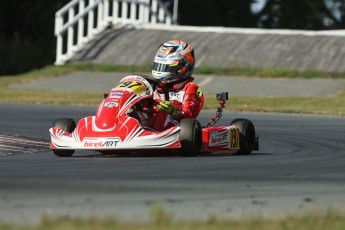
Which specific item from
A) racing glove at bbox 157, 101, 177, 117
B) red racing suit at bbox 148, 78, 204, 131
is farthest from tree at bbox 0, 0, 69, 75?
racing glove at bbox 157, 101, 177, 117

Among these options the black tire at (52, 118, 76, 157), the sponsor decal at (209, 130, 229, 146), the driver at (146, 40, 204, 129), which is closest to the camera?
the black tire at (52, 118, 76, 157)

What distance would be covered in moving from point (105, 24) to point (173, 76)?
21.1m

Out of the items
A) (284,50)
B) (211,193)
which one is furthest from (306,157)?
(284,50)

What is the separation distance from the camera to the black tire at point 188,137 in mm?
10828

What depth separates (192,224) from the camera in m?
6.28

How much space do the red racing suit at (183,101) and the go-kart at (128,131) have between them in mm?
62

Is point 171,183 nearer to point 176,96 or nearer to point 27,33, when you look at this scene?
point 176,96

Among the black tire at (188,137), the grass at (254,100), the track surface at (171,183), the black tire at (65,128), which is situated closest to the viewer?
the track surface at (171,183)

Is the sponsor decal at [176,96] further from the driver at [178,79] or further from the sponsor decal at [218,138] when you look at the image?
the sponsor decal at [218,138]

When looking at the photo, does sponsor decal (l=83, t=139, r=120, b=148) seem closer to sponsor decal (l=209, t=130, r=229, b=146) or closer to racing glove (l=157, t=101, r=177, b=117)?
racing glove (l=157, t=101, r=177, b=117)

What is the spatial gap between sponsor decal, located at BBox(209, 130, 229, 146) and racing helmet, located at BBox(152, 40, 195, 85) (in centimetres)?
78

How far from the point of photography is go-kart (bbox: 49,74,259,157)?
10.6m

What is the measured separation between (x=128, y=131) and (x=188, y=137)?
619 millimetres

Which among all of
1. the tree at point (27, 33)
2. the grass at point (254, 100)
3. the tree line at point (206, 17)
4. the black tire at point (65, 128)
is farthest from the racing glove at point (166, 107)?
the tree line at point (206, 17)
